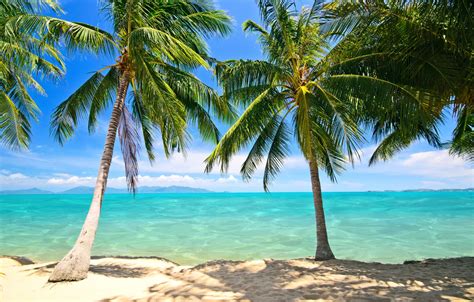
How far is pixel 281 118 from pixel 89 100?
17.5 feet

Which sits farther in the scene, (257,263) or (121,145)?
(121,145)

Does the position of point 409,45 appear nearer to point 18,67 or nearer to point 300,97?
point 300,97

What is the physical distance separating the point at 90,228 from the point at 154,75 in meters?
3.51

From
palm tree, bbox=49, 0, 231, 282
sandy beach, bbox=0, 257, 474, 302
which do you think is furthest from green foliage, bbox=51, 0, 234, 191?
sandy beach, bbox=0, 257, 474, 302

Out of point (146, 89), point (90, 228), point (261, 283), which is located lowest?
point (261, 283)

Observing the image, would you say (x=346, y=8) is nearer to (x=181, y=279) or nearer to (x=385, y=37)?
(x=385, y=37)

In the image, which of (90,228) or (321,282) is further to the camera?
(90,228)

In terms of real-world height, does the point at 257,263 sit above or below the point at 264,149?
below

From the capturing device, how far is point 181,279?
6.00m

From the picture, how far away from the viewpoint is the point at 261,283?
215 inches

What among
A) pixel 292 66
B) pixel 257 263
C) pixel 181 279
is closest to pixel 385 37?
pixel 292 66

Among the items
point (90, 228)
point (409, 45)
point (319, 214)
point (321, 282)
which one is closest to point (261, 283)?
point (321, 282)

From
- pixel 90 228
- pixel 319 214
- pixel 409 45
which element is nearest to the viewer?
pixel 409 45

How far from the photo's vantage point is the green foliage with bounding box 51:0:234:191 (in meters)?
5.97
